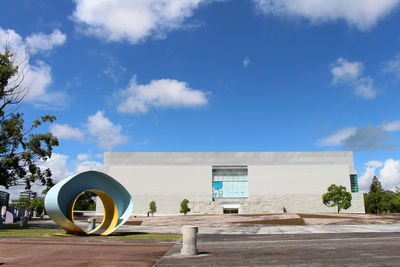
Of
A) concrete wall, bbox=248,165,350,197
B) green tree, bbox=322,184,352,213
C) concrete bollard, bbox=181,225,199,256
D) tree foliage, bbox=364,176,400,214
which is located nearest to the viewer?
concrete bollard, bbox=181,225,199,256

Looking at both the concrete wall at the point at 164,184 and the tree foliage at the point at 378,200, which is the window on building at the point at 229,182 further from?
the tree foliage at the point at 378,200

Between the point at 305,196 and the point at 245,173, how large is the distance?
51.0ft

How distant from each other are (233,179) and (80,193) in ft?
202

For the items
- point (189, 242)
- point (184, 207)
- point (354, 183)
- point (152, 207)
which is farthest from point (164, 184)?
point (189, 242)

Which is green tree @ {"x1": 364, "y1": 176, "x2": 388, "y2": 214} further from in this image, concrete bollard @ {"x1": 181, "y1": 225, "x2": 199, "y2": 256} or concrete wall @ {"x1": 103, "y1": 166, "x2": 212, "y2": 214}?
concrete bollard @ {"x1": 181, "y1": 225, "x2": 199, "y2": 256}

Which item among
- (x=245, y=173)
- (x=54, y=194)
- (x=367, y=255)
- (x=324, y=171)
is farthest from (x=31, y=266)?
(x=324, y=171)

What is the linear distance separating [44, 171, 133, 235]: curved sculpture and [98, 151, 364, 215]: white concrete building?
5409cm

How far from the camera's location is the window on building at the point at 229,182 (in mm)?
75000

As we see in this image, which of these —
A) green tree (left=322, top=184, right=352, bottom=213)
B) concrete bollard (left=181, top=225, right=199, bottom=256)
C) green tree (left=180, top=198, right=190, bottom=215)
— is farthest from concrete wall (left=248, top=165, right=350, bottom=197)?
concrete bollard (left=181, top=225, right=199, bottom=256)

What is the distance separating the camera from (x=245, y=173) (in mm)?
76250

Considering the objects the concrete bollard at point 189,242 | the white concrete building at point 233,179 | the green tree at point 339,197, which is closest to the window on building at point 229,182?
the white concrete building at point 233,179

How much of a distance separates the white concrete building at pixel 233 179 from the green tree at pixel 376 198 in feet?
52.0

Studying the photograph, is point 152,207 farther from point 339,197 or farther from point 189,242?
point 189,242

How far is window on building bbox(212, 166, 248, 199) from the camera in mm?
75000
